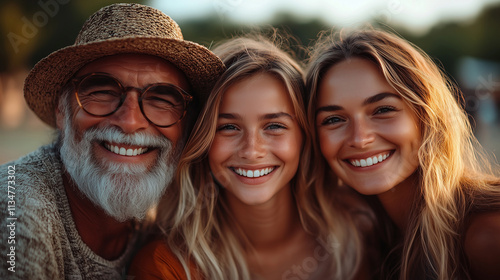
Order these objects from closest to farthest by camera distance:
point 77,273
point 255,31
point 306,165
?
point 77,273, point 306,165, point 255,31

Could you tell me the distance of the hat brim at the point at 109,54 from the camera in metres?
2.66

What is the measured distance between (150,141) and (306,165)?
4.20 ft

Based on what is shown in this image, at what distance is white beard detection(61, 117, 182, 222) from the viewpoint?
2.80 meters

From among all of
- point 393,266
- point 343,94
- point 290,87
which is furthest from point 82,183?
point 393,266

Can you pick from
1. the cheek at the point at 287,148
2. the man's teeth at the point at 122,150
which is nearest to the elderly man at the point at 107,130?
the man's teeth at the point at 122,150

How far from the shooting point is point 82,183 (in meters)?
2.83

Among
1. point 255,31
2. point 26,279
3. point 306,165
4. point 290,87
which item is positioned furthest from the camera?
point 255,31

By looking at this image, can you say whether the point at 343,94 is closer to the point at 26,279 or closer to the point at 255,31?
the point at 255,31

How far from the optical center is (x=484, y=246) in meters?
2.46

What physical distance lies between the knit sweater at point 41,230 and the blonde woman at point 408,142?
6.24 ft

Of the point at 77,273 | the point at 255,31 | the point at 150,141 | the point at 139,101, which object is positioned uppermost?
the point at 255,31

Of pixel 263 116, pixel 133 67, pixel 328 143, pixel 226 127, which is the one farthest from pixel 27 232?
pixel 328 143

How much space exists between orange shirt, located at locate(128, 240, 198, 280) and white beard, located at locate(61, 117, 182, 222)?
0.30 m

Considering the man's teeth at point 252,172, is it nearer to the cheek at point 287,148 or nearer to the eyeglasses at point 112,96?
the cheek at point 287,148
